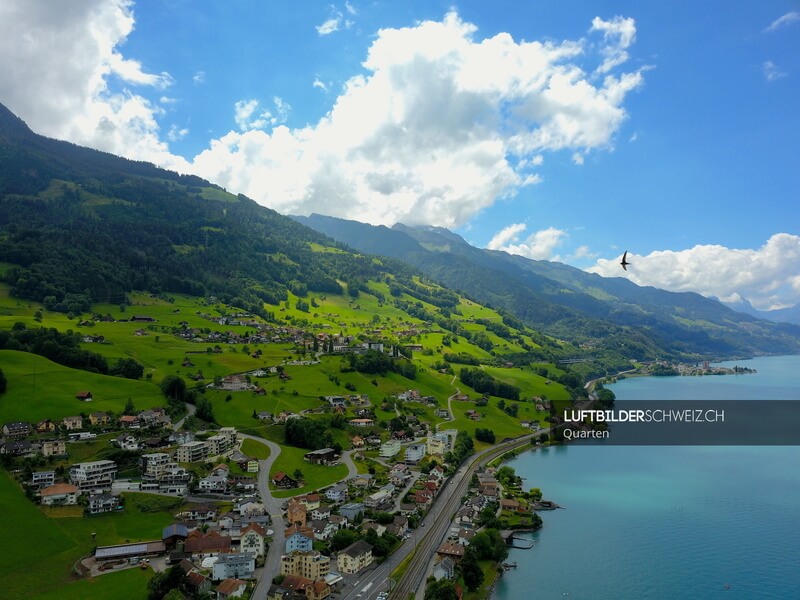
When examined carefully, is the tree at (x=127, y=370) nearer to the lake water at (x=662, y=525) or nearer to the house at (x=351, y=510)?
the house at (x=351, y=510)

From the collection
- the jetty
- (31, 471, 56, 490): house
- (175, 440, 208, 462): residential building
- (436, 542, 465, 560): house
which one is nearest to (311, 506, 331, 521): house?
(436, 542, 465, 560): house

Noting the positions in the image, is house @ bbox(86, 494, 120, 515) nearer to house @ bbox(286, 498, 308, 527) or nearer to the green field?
the green field

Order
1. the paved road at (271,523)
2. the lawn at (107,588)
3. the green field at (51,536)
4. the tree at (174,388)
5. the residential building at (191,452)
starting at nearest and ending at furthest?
the lawn at (107,588)
the green field at (51,536)
the paved road at (271,523)
the residential building at (191,452)
the tree at (174,388)

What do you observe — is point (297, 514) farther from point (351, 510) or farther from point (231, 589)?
point (231, 589)

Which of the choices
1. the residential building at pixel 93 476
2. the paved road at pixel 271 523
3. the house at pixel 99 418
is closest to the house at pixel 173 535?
the paved road at pixel 271 523

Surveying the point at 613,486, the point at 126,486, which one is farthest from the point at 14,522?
the point at 613,486

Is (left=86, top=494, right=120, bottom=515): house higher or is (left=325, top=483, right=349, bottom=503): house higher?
(left=86, top=494, right=120, bottom=515): house

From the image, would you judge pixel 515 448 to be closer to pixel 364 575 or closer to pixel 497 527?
pixel 497 527
